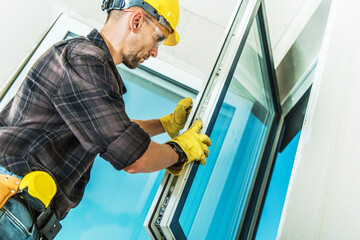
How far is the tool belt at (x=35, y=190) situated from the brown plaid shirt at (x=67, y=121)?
0.06 m

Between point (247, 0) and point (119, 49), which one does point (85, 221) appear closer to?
point (119, 49)

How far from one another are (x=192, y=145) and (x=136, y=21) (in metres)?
0.59

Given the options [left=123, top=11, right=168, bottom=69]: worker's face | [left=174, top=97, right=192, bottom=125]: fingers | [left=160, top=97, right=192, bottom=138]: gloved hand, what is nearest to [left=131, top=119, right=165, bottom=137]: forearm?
[left=160, top=97, right=192, bottom=138]: gloved hand

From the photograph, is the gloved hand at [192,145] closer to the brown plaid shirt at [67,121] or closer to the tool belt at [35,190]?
the brown plaid shirt at [67,121]

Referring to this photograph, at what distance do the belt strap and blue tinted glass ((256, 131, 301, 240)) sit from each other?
4.05ft

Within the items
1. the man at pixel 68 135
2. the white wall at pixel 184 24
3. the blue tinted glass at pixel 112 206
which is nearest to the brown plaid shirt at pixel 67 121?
the man at pixel 68 135

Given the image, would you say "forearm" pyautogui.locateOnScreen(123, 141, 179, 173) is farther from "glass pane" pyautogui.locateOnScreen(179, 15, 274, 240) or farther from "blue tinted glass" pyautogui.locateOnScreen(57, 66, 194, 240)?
"blue tinted glass" pyautogui.locateOnScreen(57, 66, 194, 240)

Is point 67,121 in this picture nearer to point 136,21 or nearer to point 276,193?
point 136,21

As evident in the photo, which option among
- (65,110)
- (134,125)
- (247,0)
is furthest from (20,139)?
Result: (247,0)

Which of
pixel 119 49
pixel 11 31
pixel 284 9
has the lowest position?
pixel 119 49

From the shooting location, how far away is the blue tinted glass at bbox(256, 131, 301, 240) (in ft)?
4.73

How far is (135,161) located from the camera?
862 millimetres

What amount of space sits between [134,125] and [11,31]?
1503 mm

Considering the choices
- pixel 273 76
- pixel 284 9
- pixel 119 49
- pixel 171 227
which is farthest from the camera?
pixel 284 9
